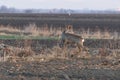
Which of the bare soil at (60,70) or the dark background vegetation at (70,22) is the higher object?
the bare soil at (60,70)

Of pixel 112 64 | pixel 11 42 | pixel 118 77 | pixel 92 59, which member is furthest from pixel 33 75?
pixel 11 42

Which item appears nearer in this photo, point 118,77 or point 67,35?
point 118,77

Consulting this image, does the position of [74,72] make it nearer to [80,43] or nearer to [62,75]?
[62,75]

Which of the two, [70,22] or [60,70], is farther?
[70,22]

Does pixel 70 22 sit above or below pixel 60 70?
below

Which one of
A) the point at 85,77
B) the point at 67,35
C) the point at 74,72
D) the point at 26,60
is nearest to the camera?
the point at 85,77

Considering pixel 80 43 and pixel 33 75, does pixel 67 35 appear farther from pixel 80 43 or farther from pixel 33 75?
pixel 33 75

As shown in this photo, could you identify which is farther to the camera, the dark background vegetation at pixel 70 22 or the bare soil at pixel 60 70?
the dark background vegetation at pixel 70 22

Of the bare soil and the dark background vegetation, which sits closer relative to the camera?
the bare soil

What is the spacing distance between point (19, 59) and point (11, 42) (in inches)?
320

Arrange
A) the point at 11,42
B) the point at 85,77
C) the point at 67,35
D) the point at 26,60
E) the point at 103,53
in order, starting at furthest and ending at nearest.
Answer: the point at 11,42 → the point at 67,35 → the point at 103,53 → the point at 26,60 → the point at 85,77

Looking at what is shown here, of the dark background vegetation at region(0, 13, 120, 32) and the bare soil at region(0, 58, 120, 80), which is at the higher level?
the bare soil at region(0, 58, 120, 80)

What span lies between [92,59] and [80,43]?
315 cm

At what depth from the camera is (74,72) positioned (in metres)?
16.7
